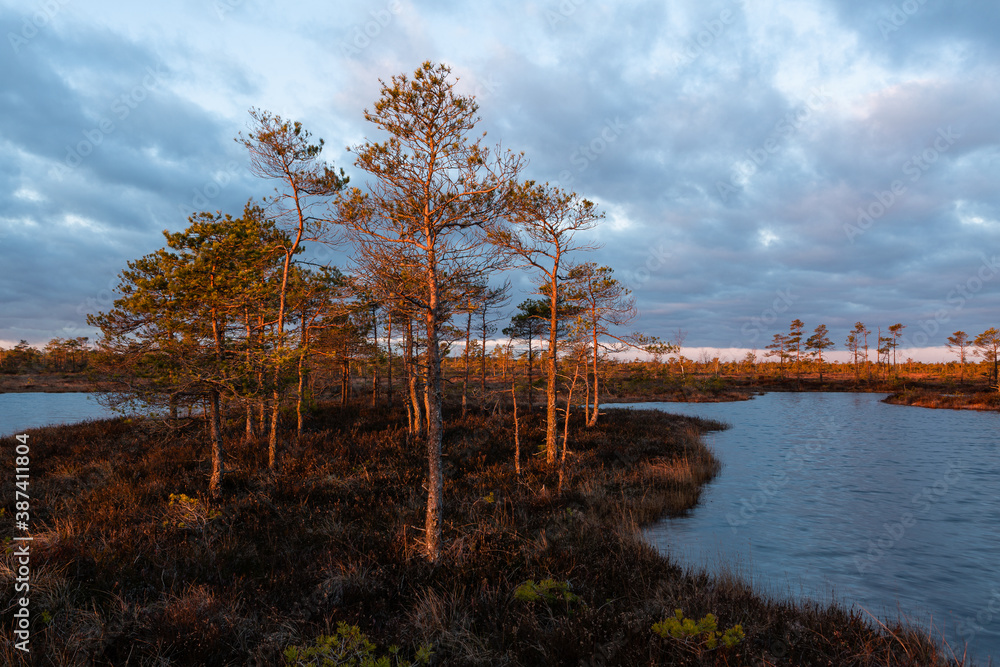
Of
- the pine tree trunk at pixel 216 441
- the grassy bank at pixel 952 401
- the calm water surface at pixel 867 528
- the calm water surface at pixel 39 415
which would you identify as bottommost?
the calm water surface at pixel 39 415

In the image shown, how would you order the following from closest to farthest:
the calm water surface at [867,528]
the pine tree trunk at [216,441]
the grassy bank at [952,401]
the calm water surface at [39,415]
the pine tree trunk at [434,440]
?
the pine tree trunk at [434,440] < the calm water surface at [867,528] < the pine tree trunk at [216,441] < the calm water surface at [39,415] < the grassy bank at [952,401]

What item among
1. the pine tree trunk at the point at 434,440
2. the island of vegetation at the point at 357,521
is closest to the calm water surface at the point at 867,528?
the island of vegetation at the point at 357,521

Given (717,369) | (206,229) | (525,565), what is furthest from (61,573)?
(717,369)

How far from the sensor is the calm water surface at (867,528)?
730 cm

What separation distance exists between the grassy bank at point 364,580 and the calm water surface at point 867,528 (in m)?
1.81

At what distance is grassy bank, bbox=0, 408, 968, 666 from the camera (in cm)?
429

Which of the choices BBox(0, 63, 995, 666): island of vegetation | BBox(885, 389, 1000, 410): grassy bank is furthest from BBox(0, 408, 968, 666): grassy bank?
BBox(885, 389, 1000, 410): grassy bank

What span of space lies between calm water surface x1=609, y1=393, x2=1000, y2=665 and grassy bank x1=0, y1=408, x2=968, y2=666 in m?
1.81

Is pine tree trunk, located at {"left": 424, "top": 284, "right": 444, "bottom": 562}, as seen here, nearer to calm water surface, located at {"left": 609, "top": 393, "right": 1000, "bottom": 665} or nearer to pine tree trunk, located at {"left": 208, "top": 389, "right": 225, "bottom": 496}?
calm water surface, located at {"left": 609, "top": 393, "right": 1000, "bottom": 665}

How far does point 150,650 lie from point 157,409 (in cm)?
656

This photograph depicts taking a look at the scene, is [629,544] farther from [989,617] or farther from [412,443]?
[412,443]

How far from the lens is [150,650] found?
4.15m

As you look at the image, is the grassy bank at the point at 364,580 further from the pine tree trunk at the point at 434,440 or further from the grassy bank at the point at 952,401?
the grassy bank at the point at 952,401

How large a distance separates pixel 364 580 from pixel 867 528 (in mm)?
12042
